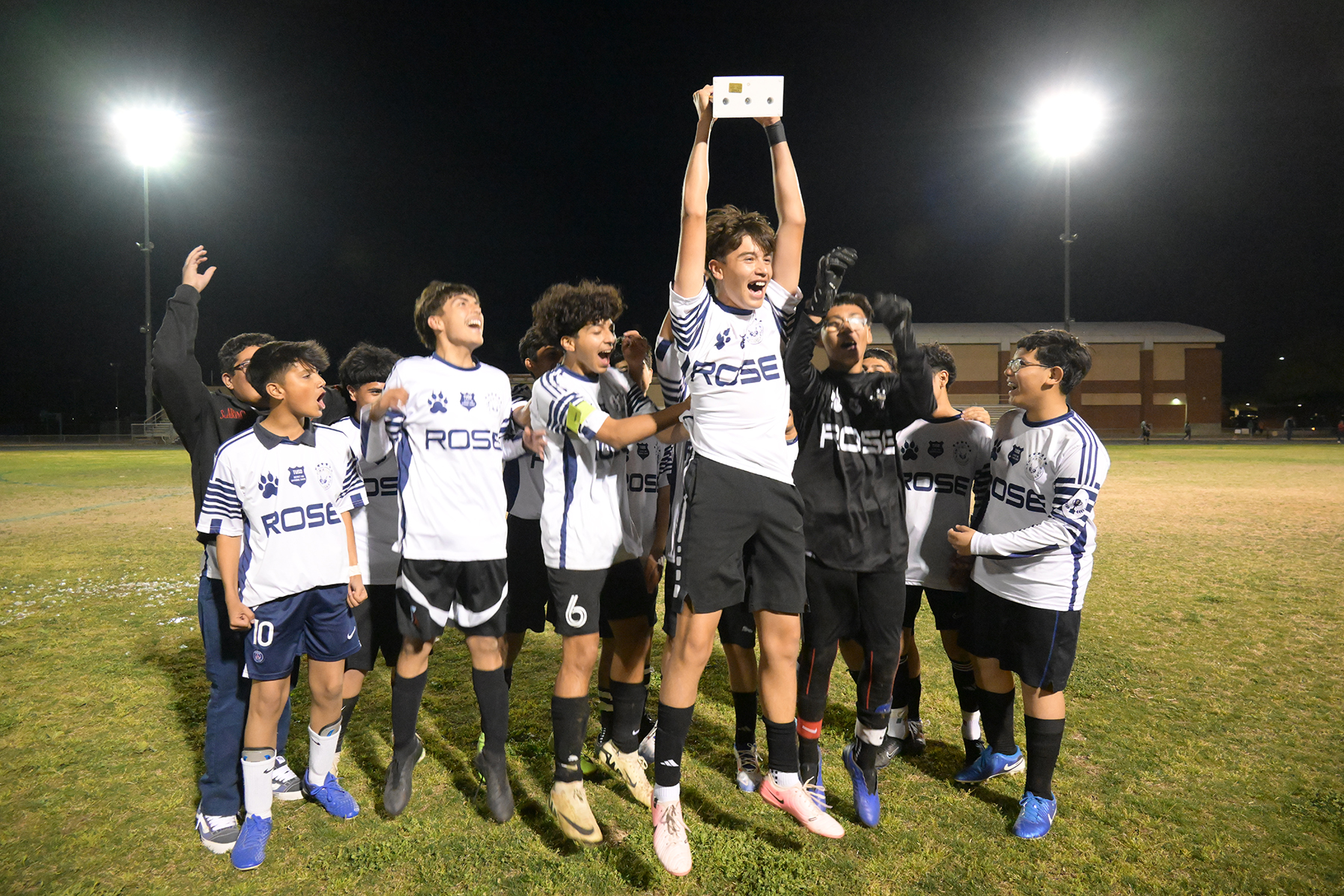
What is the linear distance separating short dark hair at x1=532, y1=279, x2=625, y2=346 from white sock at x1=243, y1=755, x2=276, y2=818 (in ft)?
7.52

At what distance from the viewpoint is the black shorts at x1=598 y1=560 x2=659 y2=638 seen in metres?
3.53

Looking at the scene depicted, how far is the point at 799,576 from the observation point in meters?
3.04

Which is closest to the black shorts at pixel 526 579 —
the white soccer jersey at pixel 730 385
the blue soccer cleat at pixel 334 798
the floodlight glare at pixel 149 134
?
the blue soccer cleat at pixel 334 798

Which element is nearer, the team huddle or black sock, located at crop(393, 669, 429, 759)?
the team huddle

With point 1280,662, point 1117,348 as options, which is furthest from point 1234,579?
point 1117,348

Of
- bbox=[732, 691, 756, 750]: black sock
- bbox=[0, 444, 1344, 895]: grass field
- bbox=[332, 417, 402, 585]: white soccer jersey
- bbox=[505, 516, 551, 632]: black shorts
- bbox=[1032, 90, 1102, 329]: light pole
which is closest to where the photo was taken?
bbox=[0, 444, 1344, 895]: grass field

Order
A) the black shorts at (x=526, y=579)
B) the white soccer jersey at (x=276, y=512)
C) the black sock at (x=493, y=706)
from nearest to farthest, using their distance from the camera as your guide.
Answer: the white soccer jersey at (x=276, y=512), the black sock at (x=493, y=706), the black shorts at (x=526, y=579)

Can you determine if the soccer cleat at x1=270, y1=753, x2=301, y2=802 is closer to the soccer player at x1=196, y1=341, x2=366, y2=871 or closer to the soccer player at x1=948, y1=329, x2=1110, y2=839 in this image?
the soccer player at x1=196, y1=341, x2=366, y2=871

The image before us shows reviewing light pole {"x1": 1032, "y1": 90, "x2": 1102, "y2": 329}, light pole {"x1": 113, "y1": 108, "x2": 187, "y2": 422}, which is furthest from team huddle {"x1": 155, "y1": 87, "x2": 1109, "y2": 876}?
light pole {"x1": 113, "y1": 108, "x2": 187, "y2": 422}

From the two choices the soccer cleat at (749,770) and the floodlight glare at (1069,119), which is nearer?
the soccer cleat at (749,770)

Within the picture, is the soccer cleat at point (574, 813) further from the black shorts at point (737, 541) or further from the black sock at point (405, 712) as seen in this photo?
the black shorts at point (737, 541)

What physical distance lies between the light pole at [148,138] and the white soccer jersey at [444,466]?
1413 inches

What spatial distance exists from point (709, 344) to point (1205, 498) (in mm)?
16519

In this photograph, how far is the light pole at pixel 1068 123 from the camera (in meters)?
Result: 26.4
